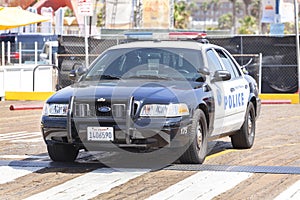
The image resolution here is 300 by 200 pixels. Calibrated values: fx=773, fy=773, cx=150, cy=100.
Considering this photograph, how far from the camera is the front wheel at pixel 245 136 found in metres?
11.8

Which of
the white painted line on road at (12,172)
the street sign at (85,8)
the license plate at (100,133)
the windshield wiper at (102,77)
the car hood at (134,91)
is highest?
the street sign at (85,8)

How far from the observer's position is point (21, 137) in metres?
13.9

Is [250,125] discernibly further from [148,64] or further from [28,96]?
[28,96]

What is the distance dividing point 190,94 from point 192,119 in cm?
36

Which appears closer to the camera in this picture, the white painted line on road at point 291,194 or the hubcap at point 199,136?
the white painted line on road at point 291,194

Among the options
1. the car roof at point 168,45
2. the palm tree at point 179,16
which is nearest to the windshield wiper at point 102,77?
the car roof at point 168,45

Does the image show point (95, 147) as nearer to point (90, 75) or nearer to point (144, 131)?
point (144, 131)

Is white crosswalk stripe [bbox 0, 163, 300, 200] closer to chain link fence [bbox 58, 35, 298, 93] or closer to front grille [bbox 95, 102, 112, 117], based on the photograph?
front grille [bbox 95, 102, 112, 117]

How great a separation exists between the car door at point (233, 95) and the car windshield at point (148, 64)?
661 millimetres

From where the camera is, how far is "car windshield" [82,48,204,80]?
1048cm

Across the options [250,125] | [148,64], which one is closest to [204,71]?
[148,64]

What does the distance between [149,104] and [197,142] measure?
3.17ft

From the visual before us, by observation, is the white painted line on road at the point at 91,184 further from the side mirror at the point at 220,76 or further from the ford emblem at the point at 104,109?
the side mirror at the point at 220,76

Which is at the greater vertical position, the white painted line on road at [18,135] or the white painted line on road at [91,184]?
the white painted line on road at [91,184]
